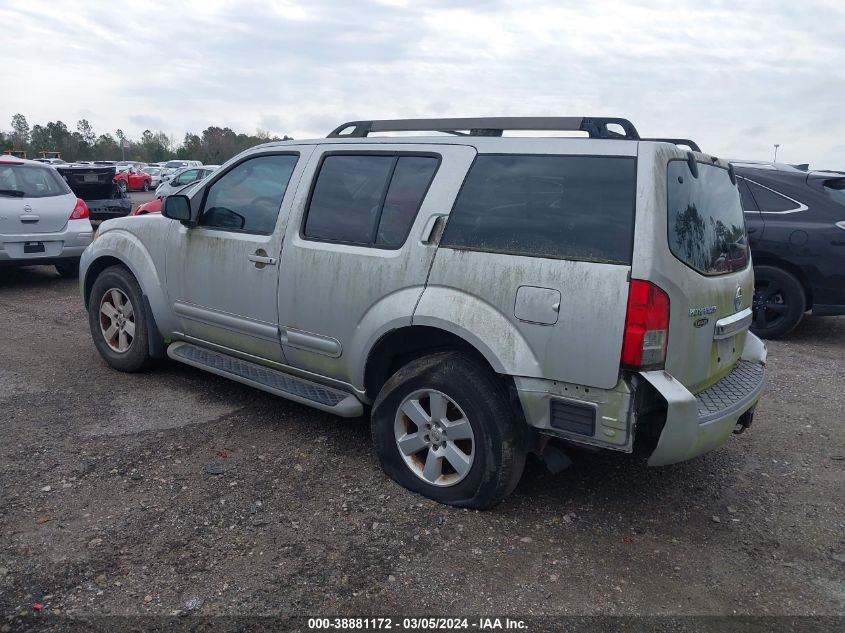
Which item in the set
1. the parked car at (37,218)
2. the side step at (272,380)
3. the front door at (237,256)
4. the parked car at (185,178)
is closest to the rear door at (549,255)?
the side step at (272,380)

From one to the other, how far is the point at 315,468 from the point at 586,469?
154cm

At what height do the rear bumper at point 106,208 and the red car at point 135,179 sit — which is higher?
the rear bumper at point 106,208

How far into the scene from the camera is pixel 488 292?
135 inches

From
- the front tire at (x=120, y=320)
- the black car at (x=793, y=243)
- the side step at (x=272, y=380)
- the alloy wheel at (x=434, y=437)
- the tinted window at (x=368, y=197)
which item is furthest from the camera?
the black car at (x=793, y=243)

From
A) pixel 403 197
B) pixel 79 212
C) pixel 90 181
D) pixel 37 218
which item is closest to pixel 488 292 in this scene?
pixel 403 197

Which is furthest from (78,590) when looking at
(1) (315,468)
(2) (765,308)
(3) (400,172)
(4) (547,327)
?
(2) (765,308)

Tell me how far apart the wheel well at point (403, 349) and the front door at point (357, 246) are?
0.06m

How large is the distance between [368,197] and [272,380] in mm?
1283

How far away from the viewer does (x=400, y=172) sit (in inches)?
156

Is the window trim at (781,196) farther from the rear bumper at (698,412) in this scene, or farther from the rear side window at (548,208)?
the rear side window at (548,208)

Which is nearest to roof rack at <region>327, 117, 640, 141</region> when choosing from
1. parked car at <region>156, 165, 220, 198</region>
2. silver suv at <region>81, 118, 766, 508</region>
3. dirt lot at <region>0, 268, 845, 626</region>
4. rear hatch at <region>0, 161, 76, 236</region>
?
silver suv at <region>81, 118, 766, 508</region>

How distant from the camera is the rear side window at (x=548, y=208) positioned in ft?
10.5

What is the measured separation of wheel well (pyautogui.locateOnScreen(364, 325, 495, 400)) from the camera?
144 inches

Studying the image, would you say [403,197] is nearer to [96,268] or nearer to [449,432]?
[449,432]
